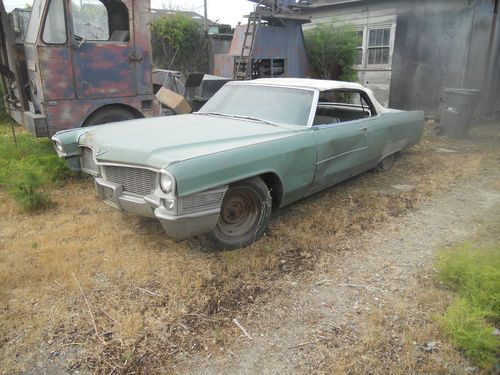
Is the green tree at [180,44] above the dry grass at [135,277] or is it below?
above

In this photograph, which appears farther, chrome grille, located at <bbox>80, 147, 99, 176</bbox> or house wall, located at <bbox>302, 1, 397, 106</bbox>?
house wall, located at <bbox>302, 1, 397, 106</bbox>

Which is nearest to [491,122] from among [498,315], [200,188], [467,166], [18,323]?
[467,166]

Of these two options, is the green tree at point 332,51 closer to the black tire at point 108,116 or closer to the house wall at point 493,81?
the house wall at point 493,81

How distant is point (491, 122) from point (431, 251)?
29.9 feet

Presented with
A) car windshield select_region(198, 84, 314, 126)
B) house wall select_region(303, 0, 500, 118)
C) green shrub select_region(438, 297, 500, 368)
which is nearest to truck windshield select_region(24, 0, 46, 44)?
car windshield select_region(198, 84, 314, 126)

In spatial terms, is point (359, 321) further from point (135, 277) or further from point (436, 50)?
point (436, 50)

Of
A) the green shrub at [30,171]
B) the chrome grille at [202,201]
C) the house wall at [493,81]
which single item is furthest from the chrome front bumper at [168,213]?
the house wall at [493,81]

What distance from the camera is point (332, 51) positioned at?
11.2 m

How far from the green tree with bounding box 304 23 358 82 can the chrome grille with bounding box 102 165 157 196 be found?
9.06 m

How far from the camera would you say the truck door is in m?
5.63

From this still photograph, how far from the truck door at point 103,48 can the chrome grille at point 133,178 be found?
2621mm

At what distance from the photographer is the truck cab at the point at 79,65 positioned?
544 centimetres

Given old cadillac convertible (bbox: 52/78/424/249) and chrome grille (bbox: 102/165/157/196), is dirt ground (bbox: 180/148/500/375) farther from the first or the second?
chrome grille (bbox: 102/165/157/196)

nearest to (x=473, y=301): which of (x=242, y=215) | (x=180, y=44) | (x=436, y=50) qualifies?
(x=242, y=215)
